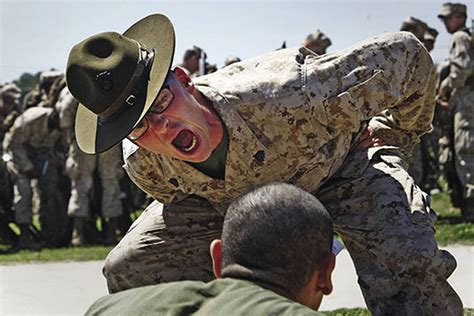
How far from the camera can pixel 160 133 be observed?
14.2 feet

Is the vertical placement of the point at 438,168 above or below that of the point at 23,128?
below

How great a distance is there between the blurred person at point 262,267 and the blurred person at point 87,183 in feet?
29.5

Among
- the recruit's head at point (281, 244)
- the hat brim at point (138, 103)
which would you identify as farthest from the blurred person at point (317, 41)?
the recruit's head at point (281, 244)

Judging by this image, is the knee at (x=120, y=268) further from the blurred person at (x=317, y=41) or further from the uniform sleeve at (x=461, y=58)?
the blurred person at (x=317, y=41)

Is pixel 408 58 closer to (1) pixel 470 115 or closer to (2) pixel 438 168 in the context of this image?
(1) pixel 470 115

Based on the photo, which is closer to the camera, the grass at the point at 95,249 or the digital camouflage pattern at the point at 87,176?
the grass at the point at 95,249

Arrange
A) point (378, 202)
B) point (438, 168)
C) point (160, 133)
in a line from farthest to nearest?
point (438, 168), point (378, 202), point (160, 133)

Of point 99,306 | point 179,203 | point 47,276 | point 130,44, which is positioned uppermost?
point 130,44

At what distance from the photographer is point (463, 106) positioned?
11266 mm

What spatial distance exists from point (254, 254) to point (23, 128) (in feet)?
32.2

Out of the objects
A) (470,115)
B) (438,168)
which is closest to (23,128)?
(470,115)

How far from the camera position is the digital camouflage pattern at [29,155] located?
12.3 metres

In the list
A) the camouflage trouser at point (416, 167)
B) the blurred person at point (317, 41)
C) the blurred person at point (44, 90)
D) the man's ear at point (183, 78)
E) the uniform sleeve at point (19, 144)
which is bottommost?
the camouflage trouser at point (416, 167)

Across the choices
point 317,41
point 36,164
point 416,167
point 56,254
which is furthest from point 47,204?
point 416,167
